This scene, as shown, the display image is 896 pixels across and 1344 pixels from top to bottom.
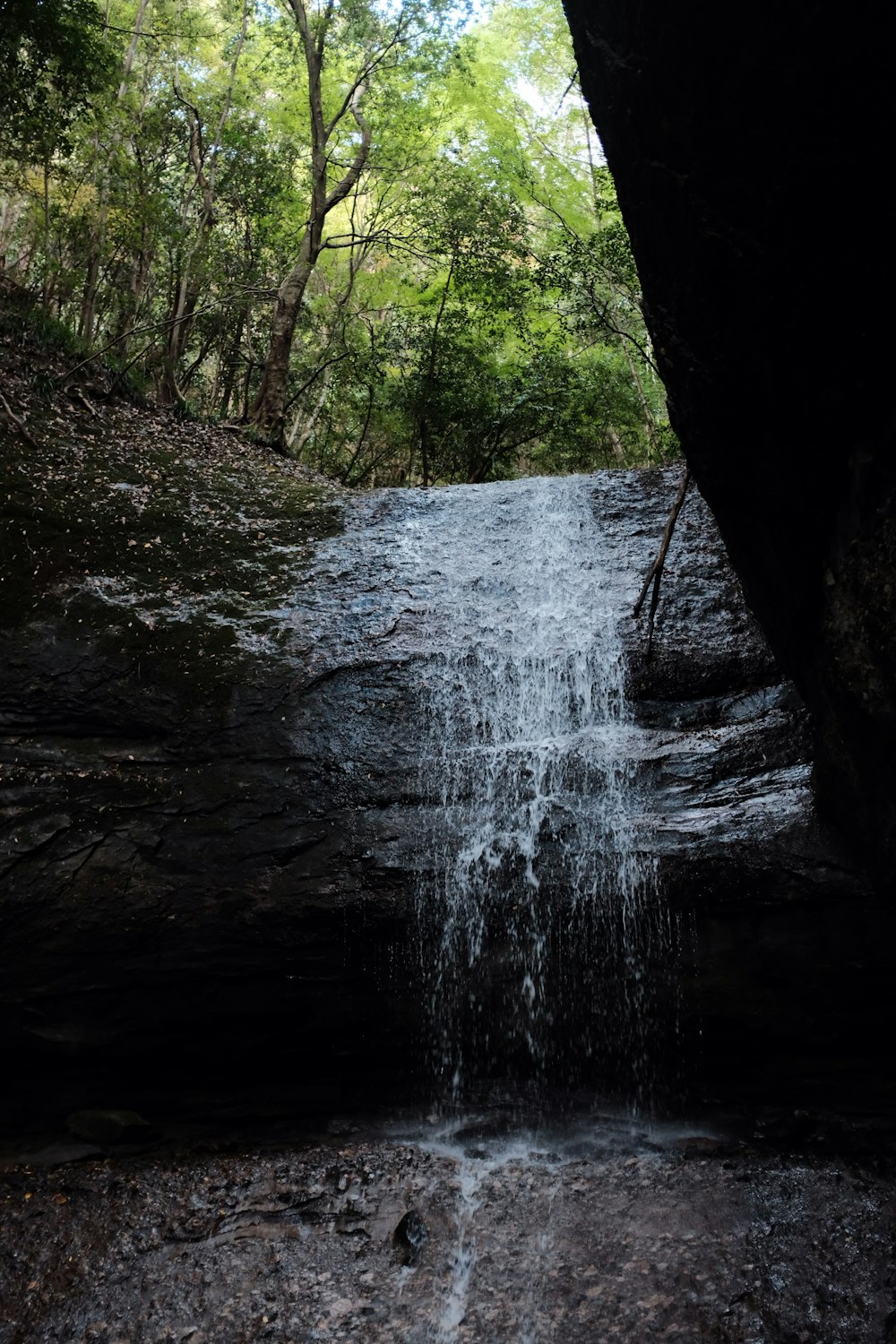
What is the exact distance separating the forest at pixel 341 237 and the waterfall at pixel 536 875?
298 inches

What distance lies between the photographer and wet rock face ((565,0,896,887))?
270 centimetres

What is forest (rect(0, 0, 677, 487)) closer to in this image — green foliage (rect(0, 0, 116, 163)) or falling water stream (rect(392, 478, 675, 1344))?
green foliage (rect(0, 0, 116, 163))

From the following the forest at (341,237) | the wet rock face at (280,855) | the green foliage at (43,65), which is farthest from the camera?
the forest at (341,237)

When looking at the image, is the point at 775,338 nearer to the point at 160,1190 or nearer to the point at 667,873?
the point at 667,873

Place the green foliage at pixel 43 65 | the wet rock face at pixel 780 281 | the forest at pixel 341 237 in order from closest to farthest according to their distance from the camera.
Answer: the wet rock face at pixel 780 281 < the green foliage at pixel 43 65 < the forest at pixel 341 237

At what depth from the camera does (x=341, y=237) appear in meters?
15.2

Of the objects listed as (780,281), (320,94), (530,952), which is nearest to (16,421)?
(530,952)

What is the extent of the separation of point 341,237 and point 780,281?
14.0 m

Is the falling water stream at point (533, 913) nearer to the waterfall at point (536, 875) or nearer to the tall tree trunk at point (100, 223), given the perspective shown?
the waterfall at point (536, 875)

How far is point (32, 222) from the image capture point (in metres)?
12.7

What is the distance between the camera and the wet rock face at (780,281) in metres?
2.70

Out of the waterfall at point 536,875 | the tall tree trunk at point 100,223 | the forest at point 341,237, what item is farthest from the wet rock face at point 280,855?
the tall tree trunk at point 100,223

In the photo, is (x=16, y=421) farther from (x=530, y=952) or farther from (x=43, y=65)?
(x=530, y=952)

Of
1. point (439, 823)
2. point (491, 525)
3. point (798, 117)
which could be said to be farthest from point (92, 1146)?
point (491, 525)
